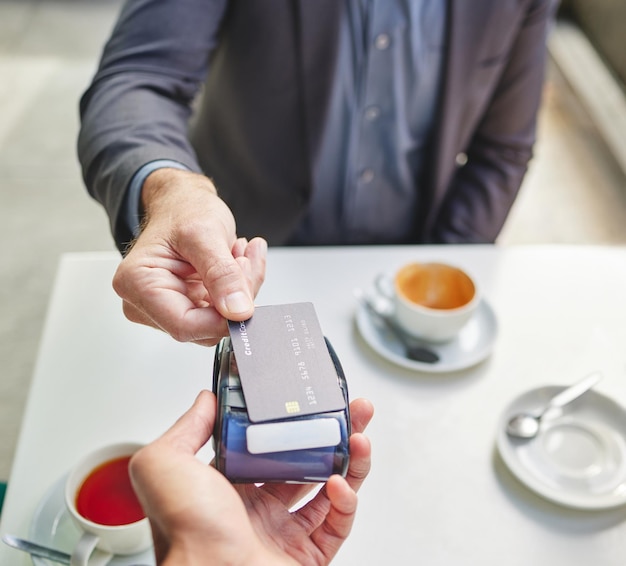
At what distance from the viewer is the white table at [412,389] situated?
0.76 metres

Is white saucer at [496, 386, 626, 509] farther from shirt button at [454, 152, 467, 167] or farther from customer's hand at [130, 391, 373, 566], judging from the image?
shirt button at [454, 152, 467, 167]

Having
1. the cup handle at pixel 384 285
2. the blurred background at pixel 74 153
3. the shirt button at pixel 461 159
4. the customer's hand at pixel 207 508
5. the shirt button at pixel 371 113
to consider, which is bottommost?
the blurred background at pixel 74 153

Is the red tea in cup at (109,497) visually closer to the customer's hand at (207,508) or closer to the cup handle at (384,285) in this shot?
the customer's hand at (207,508)

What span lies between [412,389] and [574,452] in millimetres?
200

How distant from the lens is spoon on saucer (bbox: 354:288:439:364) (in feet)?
3.04

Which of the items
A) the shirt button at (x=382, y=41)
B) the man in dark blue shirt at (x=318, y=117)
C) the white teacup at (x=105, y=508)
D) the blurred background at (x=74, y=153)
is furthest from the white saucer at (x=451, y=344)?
the blurred background at (x=74, y=153)

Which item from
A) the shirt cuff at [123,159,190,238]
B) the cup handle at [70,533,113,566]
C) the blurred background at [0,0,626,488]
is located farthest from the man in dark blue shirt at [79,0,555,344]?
the blurred background at [0,0,626,488]

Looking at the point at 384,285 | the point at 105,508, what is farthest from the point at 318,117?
the point at 105,508

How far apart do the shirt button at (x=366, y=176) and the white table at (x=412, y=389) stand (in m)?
0.23

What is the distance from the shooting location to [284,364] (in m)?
0.60

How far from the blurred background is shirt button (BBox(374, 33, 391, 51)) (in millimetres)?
1091

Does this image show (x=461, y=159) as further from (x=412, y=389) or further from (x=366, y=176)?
(x=412, y=389)

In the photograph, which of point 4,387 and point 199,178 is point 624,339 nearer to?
point 199,178

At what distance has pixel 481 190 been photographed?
4.49 feet
